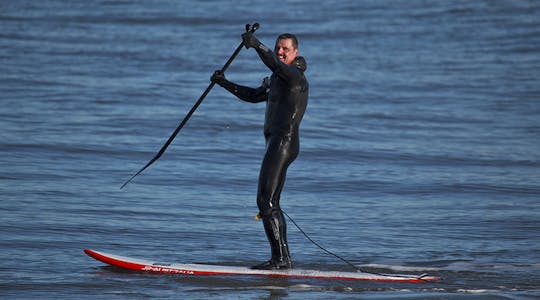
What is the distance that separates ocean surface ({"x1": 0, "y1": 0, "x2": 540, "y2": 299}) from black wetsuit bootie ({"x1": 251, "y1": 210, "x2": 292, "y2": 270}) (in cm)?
28

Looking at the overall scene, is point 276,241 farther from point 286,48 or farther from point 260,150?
point 260,150

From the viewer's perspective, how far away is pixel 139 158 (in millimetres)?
13148

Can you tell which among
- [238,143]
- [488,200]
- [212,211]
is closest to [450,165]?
[488,200]

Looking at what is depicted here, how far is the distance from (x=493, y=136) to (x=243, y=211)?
5.87 meters

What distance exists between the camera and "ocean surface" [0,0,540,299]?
8.42 meters

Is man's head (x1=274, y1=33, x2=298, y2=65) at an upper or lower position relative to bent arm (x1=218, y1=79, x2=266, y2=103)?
upper

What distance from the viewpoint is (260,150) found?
46.3ft

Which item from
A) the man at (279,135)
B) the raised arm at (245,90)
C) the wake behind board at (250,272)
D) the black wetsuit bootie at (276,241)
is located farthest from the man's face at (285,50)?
the wake behind board at (250,272)

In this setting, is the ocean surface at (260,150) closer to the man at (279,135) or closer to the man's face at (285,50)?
the man at (279,135)

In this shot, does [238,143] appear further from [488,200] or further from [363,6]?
Result: [363,6]

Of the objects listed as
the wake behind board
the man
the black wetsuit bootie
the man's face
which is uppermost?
the man's face

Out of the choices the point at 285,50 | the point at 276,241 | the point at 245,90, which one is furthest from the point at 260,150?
the point at 285,50

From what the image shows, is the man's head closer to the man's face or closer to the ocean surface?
the man's face

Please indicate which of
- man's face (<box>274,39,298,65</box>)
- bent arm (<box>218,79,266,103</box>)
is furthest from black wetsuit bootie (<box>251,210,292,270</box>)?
man's face (<box>274,39,298,65</box>)
